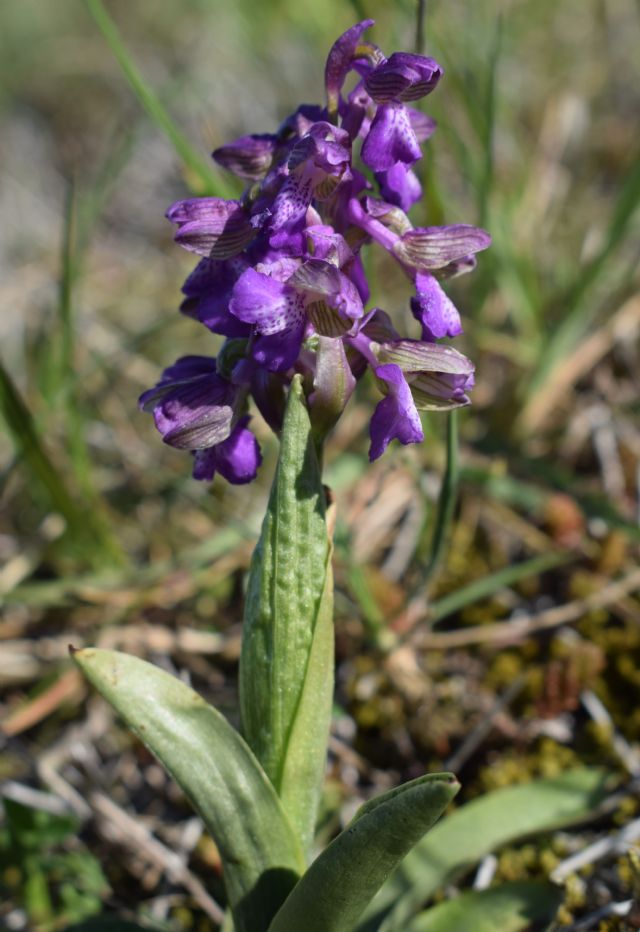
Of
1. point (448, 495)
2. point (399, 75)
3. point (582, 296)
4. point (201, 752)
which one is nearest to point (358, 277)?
point (399, 75)

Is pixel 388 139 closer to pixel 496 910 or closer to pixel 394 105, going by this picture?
pixel 394 105

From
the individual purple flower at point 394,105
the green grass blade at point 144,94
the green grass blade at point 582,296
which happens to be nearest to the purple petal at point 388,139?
the individual purple flower at point 394,105

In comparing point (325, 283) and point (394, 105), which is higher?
point (394, 105)

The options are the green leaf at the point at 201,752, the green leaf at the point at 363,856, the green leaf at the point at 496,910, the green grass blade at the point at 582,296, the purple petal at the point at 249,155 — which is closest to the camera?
the green leaf at the point at 363,856

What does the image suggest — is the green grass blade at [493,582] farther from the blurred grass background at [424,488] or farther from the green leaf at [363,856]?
the green leaf at [363,856]

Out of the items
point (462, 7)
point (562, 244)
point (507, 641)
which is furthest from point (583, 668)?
point (462, 7)

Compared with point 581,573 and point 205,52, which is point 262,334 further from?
point 205,52
